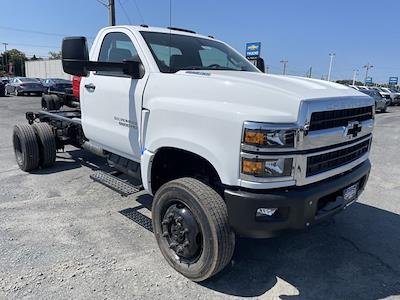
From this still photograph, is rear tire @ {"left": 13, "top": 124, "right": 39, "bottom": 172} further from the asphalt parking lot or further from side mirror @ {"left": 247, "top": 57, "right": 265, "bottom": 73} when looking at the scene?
side mirror @ {"left": 247, "top": 57, "right": 265, "bottom": 73}

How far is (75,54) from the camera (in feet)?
11.0

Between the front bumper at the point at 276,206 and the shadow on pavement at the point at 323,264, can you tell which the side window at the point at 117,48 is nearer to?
the front bumper at the point at 276,206

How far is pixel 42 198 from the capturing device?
488 cm

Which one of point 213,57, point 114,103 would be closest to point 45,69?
point 114,103

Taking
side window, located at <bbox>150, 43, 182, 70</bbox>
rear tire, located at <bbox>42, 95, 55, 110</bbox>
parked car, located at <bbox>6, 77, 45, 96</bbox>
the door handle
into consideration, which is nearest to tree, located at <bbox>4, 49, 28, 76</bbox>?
parked car, located at <bbox>6, 77, 45, 96</bbox>

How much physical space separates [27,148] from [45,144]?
28 cm

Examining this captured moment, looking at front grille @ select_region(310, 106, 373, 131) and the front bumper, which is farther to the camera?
front grille @ select_region(310, 106, 373, 131)

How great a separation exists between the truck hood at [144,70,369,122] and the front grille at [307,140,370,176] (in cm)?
42

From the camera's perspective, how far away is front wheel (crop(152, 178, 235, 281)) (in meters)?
2.81

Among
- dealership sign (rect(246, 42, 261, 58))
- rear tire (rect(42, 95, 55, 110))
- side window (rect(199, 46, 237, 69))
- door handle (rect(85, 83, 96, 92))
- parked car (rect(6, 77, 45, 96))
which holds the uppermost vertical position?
dealership sign (rect(246, 42, 261, 58))

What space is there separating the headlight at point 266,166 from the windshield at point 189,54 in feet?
4.90

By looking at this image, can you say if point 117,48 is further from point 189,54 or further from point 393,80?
point 393,80

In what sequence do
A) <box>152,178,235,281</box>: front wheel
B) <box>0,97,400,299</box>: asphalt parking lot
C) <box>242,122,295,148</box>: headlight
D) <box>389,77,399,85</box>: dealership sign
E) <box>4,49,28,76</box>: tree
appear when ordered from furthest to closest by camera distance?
<box>389,77,399,85</box>: dealership sign, <box>4,49,28,76</box>: tree, <box>0,97,400,299</box>: asphalt parking lot, <box>152,178,235,281</box>: front wheel, <box>242,122,295,148</box>: headlight

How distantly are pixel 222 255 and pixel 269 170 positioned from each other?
81 cm
